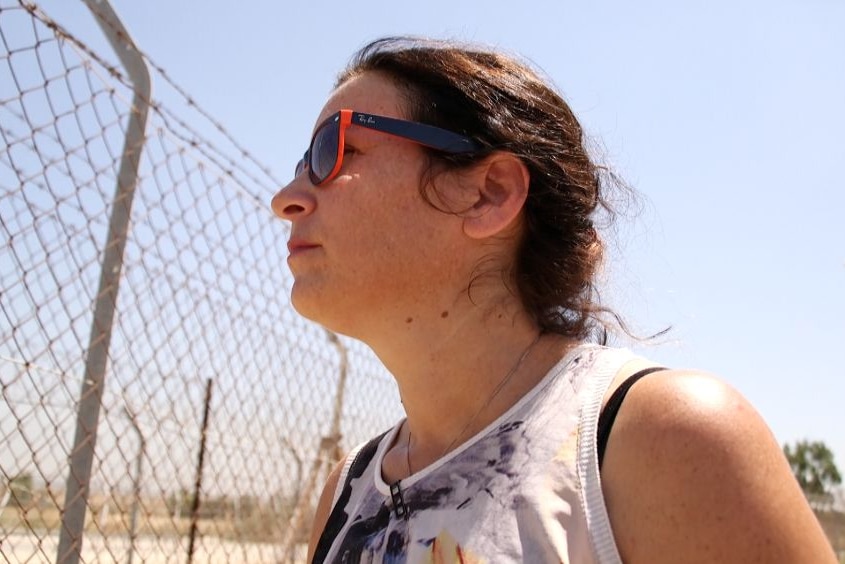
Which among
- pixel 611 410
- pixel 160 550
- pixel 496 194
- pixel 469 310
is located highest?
pixel 496 194

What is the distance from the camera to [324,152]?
1.80 m

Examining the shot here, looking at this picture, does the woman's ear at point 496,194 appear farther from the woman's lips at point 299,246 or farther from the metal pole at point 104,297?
the metal pole at point 104,297

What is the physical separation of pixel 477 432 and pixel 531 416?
15 cm

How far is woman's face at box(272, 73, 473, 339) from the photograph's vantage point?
1.69 metres

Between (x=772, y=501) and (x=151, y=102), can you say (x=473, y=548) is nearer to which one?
(x=772, y=501)

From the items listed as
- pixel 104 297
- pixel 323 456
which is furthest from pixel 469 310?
pixel 323 456

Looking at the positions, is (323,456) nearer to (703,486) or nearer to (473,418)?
(473,418)

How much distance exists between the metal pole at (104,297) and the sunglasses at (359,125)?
117 cm

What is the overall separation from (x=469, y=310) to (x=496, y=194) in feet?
0.80

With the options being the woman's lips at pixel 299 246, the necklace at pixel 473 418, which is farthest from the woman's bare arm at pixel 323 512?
the woman's lips at pixel 299 246

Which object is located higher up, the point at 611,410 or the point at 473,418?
the point at 473,418

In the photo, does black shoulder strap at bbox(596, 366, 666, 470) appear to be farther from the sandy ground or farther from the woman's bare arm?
the sandy ground

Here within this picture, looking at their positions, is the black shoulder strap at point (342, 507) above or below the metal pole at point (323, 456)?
below

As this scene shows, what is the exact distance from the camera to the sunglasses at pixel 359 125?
175 cm
